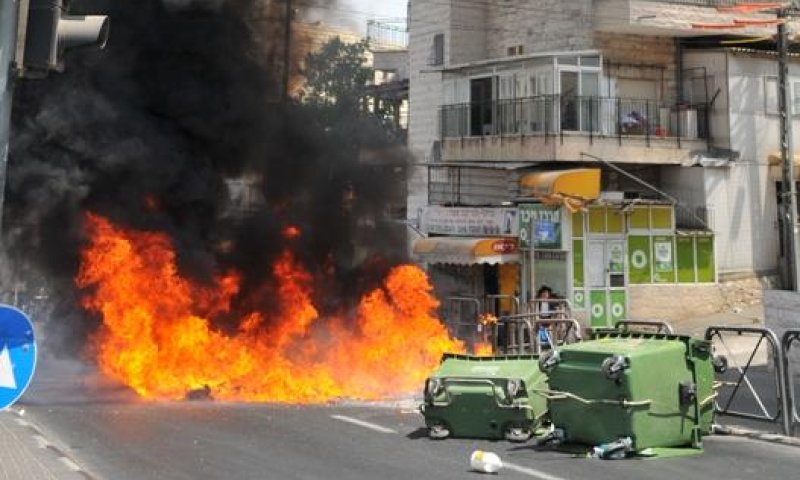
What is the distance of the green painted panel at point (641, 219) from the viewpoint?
21562 mm

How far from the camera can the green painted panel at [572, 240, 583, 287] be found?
21062 millimetres

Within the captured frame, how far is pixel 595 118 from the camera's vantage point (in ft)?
72.6

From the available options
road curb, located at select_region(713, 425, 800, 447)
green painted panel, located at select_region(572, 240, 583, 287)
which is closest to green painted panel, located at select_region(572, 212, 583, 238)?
green painted panel, located at select_region(572, 240, 583, 287)

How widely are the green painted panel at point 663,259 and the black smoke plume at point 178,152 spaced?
371 inches

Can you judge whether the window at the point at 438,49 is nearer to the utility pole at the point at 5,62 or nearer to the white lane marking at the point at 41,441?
the white lane marking at the point at 41,441

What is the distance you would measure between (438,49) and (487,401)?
66.6 feet

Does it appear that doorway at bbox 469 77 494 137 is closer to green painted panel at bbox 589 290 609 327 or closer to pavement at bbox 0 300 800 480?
green painted panel at bbox 589 290 609 327

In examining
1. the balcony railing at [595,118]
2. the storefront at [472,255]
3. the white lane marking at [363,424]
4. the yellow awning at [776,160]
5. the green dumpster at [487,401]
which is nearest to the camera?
the green dumpster at [487,401]

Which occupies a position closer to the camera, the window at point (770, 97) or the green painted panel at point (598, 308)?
the green painted panel at point (598, 308)

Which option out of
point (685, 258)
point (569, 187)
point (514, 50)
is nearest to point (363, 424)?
point (569, 187)

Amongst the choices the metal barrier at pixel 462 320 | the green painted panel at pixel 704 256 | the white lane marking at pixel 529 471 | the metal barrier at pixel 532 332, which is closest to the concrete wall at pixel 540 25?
the green painted panel at pixel 704 256

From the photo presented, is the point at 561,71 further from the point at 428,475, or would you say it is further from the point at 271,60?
the point at 428,475

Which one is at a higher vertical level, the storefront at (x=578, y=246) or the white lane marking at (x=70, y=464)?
the storefront at (x=578, y=246)

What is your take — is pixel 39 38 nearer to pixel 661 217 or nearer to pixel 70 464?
pixel 70 464
